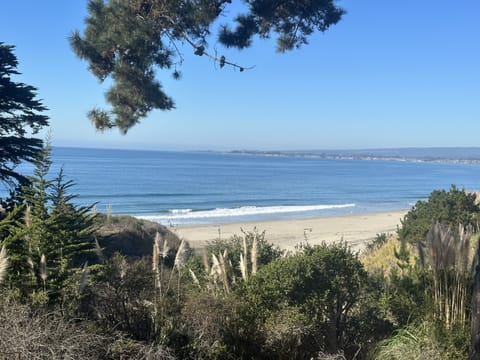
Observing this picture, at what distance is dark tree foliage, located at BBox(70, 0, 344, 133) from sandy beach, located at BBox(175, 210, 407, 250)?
14.6 meters

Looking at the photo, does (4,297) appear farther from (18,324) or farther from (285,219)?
(285,219)

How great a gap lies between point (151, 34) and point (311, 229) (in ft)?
65.7

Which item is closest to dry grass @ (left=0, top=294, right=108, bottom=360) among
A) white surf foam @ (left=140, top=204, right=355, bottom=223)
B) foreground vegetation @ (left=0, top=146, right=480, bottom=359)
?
foreground vegetation @ (left=0, top=146, right=480, bottom=359)

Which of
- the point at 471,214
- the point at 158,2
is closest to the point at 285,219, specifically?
the point at 471,214

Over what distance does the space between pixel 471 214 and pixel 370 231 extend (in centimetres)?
1240

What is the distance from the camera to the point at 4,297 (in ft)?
10.8

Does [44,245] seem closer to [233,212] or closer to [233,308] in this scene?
[233,308]

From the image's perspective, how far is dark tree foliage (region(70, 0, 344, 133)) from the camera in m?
6.00

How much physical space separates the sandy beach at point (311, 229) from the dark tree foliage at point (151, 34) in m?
14.6

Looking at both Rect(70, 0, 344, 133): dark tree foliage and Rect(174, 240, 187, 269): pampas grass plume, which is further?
Rect(70, 0, 344, 133): dark tree foliage

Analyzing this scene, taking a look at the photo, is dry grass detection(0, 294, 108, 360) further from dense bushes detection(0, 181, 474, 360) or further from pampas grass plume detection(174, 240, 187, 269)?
pampas grass plume detection(174, 240, 187, 269)

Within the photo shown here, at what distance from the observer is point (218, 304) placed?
3961mm

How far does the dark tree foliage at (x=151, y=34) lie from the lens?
6000 millimetres

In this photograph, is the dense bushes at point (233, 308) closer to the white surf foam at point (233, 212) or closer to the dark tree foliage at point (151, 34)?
the dark tree foliage at point (151, 34)
